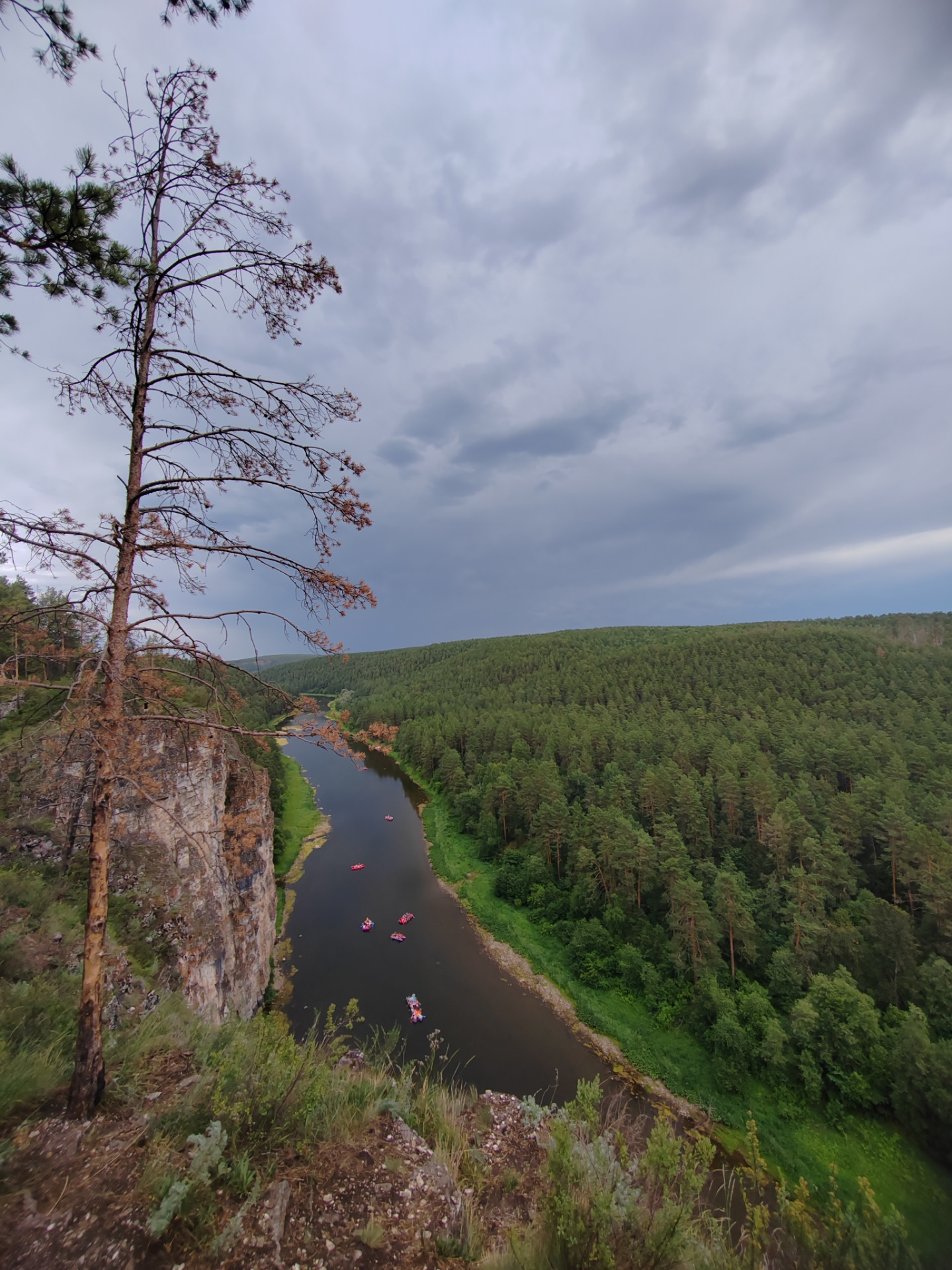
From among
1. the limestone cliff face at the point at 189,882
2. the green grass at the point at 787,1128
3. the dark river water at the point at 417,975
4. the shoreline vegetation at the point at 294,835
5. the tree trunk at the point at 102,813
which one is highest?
the tree trunk at the point at 102,813

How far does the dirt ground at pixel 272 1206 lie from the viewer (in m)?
3.45

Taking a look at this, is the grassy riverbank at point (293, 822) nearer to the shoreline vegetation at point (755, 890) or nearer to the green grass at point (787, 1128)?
the shoreline vegetation at point (755, 890)

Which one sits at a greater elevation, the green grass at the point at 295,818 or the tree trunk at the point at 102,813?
the tree trunk at the point at 102,813

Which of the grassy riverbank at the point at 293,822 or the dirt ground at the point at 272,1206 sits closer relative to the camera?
the dirt ground at the point at 272,1206

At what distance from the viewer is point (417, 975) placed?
917 inches

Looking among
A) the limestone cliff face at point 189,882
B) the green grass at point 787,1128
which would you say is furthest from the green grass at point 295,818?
the green grass at point 787,1128

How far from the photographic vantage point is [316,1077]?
5.57 meters

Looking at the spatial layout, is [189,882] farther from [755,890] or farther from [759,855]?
[759,855]

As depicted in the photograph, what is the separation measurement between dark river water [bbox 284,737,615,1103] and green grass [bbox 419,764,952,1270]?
208 centimetres

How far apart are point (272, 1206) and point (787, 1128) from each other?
21.9m

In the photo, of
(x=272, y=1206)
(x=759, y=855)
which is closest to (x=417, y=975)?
(x=759, y=855)

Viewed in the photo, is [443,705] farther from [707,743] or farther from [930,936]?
[930,936]

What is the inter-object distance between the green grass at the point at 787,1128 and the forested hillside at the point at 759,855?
0.57 metres

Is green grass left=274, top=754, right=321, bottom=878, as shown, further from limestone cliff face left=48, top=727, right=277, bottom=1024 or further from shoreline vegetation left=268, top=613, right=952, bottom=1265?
limestone cliff face left=48, top=727, right=277, bottom=1024
